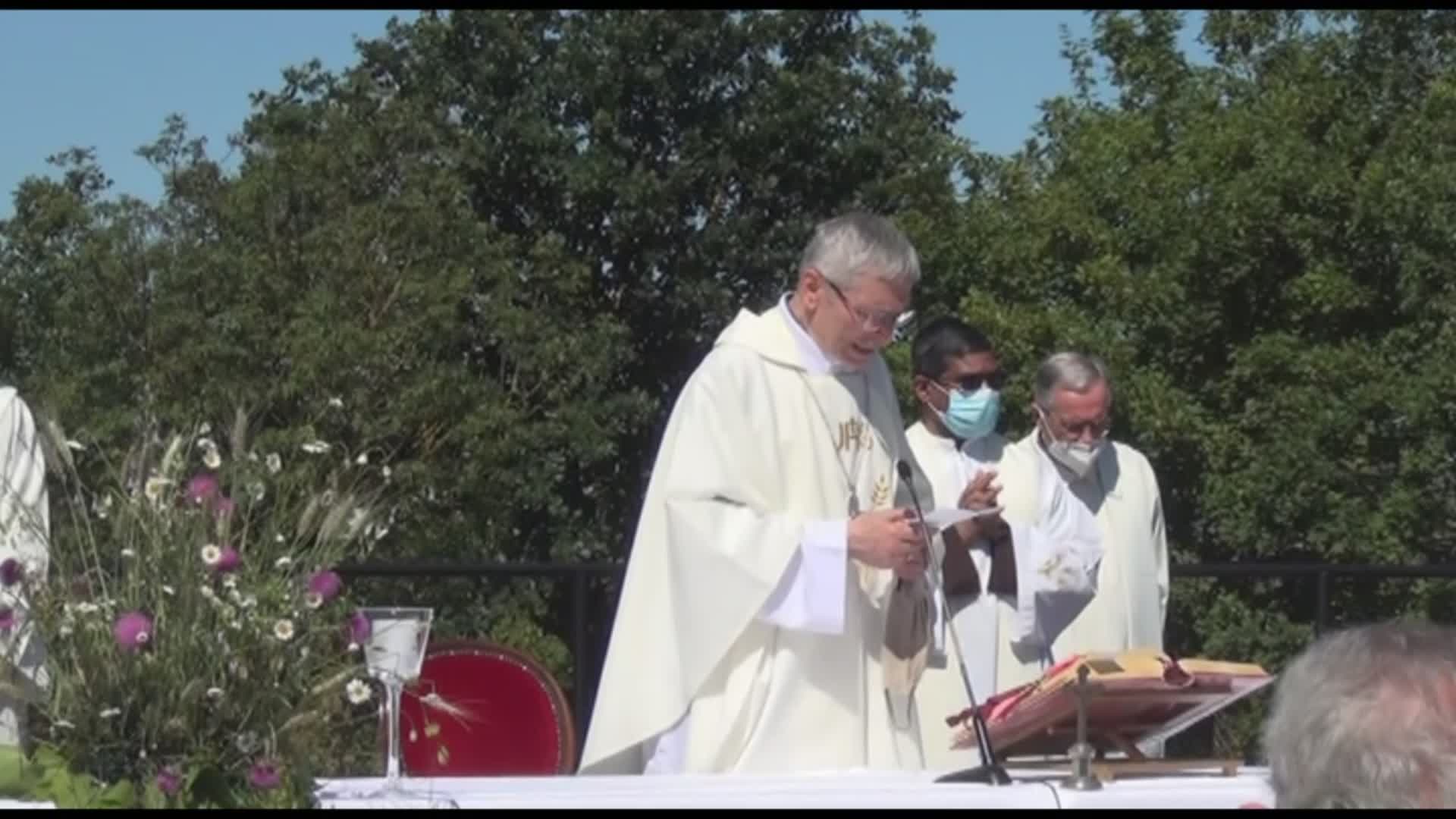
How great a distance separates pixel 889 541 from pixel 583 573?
2.19 meters

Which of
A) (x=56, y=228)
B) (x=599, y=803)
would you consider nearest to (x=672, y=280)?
(x=56, y=228)

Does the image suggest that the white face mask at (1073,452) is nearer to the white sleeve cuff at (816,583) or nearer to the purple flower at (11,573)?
the white sleeve cuff at (816,583)

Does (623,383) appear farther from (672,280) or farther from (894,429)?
(894,429)

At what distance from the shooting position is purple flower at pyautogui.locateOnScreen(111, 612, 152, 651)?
3332mm

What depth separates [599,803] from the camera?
11.8ft

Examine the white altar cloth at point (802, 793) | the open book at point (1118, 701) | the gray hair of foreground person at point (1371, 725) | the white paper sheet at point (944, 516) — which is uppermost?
the white paper sheet at point (944, 516)

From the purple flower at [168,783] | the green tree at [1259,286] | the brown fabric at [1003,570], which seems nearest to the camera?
the purple flower at [168,783]

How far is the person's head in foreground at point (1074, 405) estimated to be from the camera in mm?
6113

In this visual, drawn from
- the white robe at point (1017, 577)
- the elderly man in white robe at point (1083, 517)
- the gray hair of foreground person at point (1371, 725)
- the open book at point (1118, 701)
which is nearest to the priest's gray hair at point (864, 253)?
the open book at point (1118, 701)

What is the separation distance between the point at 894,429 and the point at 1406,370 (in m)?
17.4

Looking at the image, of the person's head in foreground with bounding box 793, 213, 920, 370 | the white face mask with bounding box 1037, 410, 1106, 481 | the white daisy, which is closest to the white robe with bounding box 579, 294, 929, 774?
the person's head in foreground with bounding box 793, 213, 920, 370

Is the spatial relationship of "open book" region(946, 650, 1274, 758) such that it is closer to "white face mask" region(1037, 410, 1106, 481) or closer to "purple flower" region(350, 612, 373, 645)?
"purple flower" region(350, 612, 373, 645)

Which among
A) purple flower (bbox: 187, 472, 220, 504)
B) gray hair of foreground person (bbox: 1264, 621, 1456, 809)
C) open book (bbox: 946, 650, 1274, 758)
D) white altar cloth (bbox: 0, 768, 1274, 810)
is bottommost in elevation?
white altar cloth (bbox: 0, 768, 1274, 810)

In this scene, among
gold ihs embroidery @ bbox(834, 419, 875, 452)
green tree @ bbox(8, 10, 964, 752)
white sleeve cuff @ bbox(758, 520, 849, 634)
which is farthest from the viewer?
green tree @ bbox(8, 10, 964, 752)
